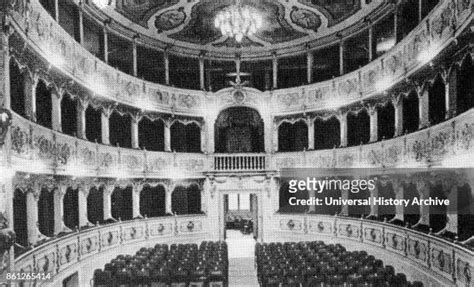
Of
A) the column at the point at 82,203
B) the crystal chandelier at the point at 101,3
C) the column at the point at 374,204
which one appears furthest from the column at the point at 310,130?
the column at the point at 82,203

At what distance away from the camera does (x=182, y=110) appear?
19.5 meters

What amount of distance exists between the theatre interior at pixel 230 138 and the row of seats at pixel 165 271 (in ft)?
0.16

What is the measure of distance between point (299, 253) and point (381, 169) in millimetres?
3851

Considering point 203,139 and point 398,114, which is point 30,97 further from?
point 398,114

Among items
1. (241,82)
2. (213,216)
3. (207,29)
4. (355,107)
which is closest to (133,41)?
(207,29)

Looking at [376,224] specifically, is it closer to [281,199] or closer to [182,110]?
[281,199]

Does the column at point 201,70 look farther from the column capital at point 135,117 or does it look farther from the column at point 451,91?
the column at point 451,91

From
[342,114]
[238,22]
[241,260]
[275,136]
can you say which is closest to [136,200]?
[241,260]

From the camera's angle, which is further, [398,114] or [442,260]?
[398,114]

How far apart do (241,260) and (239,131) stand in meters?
6.66

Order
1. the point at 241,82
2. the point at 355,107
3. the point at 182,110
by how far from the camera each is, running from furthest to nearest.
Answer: the point at 241,82 < the point at 182,110 < the point at 355,107

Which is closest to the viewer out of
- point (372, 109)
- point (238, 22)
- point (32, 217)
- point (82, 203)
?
point (32, 217)

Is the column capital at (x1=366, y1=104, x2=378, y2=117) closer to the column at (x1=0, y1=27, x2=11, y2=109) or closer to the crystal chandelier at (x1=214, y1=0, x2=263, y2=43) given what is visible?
the crystal chandelier at (x1=214, y1=0, x2=263, y2=43)

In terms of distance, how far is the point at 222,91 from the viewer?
20000 mm
